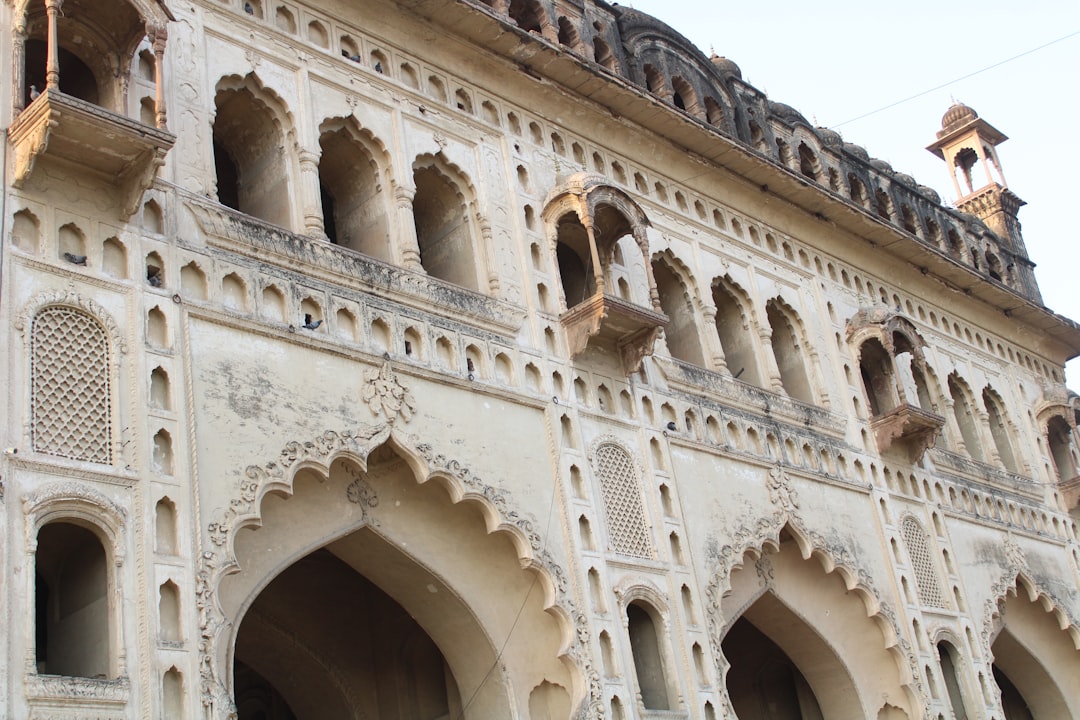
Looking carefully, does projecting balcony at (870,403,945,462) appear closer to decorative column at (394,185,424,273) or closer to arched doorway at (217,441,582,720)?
arched doorway at (217,441,582,720)

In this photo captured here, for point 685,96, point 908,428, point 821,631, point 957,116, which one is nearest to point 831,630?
point 821,631

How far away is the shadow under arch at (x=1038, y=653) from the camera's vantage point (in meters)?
16.9

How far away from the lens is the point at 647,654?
11391mm

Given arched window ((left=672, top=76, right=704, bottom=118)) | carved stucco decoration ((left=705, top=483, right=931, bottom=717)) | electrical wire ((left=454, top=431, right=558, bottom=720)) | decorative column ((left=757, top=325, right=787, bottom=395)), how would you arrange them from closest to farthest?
electrical wire ((left=454, top=431, right=558, bottom=720)) → carved stucco decoration ((left=705, top=483, right=931, bottom=717)) → decorative column ((left=757, top=325, right=787, bottom=395)) → arched window ((left=672, top=76, right=704, bottom=118))

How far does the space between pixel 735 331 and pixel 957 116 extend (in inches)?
435

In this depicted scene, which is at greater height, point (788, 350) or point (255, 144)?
point (255, 144)

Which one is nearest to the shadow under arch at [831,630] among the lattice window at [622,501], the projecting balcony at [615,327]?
the lattice window at [622,501]

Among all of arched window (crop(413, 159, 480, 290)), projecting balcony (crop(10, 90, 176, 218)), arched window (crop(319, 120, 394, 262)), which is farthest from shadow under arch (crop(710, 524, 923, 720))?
projecting balcony (crop(10, 90, 176, 218))

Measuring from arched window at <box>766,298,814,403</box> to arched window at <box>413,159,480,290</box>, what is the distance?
15.6ft

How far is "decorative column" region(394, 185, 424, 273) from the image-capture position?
37.0 ft

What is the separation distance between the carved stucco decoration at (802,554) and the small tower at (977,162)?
1065 cm

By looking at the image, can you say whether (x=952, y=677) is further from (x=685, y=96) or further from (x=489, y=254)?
(x=685, y=96)

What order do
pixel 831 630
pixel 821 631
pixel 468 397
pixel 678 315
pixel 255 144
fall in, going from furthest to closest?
1. pixel 678 315
2. pixel 831 630
3. pixel 821 631
4. pixel 255 144
5. pixel 468 397

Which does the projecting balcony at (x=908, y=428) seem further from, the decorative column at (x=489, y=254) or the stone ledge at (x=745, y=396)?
the decorative column at (x=489, y=254)
